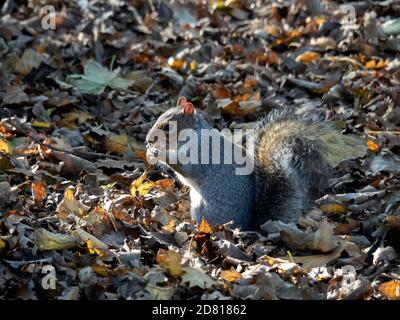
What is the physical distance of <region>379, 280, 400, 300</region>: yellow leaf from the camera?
9.91ft

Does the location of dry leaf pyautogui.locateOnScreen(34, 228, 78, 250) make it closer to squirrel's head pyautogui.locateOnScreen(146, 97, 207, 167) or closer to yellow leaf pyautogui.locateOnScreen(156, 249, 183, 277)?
yellow leaf pyautogui.locateOnScreen(156, 249, 183, 277)

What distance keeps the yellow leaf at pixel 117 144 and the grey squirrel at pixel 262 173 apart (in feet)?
2.30

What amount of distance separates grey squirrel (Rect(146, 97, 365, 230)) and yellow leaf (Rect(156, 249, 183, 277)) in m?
0.78

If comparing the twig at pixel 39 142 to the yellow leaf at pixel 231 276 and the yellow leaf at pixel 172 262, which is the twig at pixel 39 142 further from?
the yellow leaf at pixel 231 276

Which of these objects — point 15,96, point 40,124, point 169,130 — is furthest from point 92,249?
point 15,96

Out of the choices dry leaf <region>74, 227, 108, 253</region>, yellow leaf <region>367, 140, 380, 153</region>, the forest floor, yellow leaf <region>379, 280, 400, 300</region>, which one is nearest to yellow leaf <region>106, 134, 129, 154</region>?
the forest floor

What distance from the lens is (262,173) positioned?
4.00m

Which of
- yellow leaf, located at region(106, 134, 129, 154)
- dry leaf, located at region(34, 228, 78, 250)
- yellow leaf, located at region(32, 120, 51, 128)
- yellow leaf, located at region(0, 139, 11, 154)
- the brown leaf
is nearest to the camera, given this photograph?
dry leaf, located at region(34, 228, 78, 250)

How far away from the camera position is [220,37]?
6238 mm

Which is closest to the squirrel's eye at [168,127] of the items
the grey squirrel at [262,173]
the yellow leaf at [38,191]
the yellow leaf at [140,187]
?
the grey squirrel at [262,173]

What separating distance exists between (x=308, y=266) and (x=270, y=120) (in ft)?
3.43

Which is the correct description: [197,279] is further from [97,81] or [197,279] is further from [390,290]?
[97,81]

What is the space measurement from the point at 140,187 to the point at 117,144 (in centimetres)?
72
